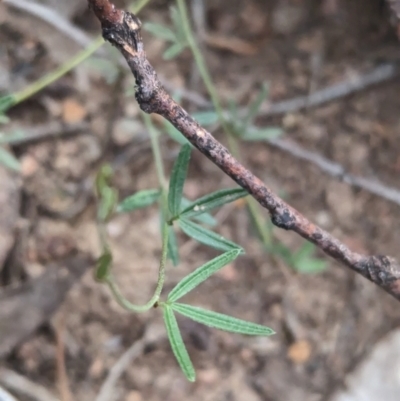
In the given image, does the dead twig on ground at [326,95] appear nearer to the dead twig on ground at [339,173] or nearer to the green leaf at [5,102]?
the dead twig on ground at [339,173]

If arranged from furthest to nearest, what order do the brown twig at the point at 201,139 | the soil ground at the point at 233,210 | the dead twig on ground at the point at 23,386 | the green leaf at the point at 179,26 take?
1. the soil ground at the point at 233,210
2. the dead twig on ground at the point at 23,386
3. the green leaf at the point at 179,26
4. the brown twig at the point at 201,139

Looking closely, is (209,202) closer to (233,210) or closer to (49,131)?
(233,210)

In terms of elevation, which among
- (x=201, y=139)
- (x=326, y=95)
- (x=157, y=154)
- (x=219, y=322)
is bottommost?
(x=219, y=322)

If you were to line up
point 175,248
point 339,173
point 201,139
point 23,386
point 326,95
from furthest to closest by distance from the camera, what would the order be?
point 326,95 < point 339,173 < point 23,386 < point 175,248 < point 201,139

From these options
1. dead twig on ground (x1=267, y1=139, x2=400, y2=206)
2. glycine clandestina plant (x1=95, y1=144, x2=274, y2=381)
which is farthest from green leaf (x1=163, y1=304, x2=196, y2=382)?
dead twig on ground (x1=267, y1=139, x2=400, y2=206)

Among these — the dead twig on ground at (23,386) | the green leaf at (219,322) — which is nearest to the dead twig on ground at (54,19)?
the dead twig on ground at (23,386)

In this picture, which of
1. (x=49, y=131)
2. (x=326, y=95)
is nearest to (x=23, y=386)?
(x=49, y=131)
